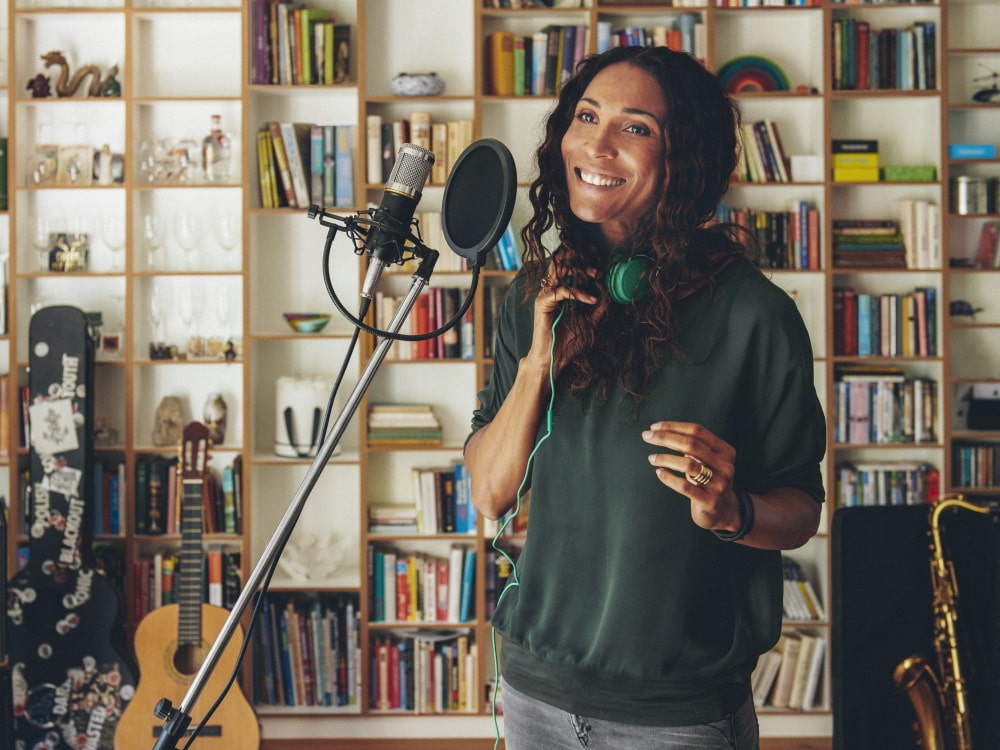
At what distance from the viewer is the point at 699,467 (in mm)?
962

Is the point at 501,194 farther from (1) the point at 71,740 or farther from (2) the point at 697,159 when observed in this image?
(1) the point at 71,740

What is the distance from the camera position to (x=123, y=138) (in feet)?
12.1

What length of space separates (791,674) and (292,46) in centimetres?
296

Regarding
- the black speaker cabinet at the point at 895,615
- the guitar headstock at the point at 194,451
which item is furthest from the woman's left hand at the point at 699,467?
the guitar headstock at the point at 194,451

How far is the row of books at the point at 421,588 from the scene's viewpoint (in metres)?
3.58

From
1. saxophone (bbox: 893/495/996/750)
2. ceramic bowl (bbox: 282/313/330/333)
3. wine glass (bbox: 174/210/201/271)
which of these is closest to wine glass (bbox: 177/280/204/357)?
wine glass (bbox: 174/210/201/271)

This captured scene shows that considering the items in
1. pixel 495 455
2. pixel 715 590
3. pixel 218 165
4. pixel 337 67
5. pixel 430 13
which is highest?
pixel 430 13

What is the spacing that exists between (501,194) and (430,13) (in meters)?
2.99

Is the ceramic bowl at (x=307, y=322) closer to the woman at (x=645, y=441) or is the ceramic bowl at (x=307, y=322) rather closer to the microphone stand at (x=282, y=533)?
the woman at (x=645, y=441)

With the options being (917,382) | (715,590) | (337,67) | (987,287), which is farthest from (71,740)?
(987,287)

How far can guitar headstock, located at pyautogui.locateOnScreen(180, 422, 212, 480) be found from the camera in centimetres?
316

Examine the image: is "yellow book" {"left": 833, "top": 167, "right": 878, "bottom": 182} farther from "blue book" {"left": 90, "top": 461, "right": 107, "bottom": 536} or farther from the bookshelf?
"blue book" {"left": 90, "top": 461, "right": 107, "bottom": 536}

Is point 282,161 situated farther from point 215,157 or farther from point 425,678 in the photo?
point 425,678

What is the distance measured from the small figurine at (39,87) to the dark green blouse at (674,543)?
3117 millimetres
